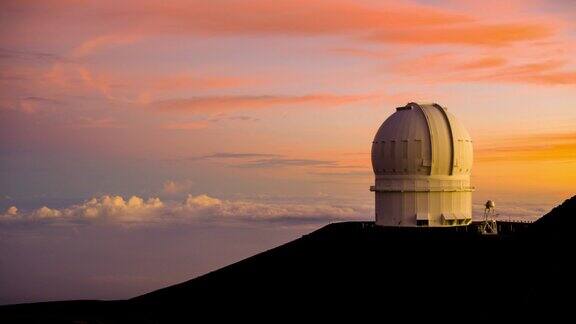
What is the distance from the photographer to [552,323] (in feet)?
98.1

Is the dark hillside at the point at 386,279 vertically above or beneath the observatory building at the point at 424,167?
beneath

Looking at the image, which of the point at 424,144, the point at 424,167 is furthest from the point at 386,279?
the point at 424,144

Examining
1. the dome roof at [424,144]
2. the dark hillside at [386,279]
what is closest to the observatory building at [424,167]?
the dome roof at [424,144]

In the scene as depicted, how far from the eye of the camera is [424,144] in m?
45.3

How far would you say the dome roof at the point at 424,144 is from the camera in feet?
149

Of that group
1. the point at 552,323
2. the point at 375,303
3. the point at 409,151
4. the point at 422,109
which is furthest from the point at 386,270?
the point at 552,323

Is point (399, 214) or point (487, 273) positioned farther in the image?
point (399, 214)

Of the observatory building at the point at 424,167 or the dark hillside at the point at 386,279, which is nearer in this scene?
the dark hillside at the point at 386,279

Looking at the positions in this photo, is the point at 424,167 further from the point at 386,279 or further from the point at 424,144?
the point at 386,279

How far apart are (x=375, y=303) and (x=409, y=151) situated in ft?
34.5

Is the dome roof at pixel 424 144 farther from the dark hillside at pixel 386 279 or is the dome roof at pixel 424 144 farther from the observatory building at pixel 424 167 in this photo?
the dark hillside at pixel 386 279

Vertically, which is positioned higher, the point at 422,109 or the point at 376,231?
the point at 422,109

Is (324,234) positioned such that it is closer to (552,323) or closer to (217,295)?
(217,295)

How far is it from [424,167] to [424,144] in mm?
1333
